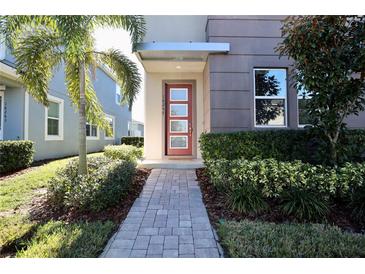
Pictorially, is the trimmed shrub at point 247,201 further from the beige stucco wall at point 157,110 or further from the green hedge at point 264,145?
the beige stucco wall at point 157,110

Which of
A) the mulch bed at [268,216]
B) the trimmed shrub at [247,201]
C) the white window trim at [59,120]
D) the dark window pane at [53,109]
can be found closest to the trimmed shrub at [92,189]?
the mulch bed at [268,216]

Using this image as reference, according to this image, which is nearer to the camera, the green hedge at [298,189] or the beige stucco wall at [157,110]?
the green hedge at [298,189]

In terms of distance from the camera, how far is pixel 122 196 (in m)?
4.63

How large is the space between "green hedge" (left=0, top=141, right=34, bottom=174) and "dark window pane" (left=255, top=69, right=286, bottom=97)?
25.0 feet

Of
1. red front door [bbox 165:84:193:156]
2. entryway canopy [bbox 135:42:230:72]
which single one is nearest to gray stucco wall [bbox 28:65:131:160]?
entryway canopy [bbox 135:42:230:72]

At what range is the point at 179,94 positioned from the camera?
8.43 meters

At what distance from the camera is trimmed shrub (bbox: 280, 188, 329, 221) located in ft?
12.1

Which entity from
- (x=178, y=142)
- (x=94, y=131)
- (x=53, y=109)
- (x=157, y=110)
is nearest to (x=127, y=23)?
(x=157, y=110)

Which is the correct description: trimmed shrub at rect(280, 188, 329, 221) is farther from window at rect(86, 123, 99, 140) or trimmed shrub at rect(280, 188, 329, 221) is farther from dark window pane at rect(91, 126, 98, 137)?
dark window pane at rect(91, 126, 98, 137)

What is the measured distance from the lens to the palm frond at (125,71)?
231 inches

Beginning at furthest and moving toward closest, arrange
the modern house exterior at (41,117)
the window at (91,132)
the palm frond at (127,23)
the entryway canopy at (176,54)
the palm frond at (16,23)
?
the window at (91,132) < the modern house exterior at (41,117) < the entryway canopy at (176,54) < the palm frond at (127,23) < the palm frond at (16,23)

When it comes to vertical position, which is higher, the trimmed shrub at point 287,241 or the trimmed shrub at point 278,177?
the trimmed shrub at point 278,177
